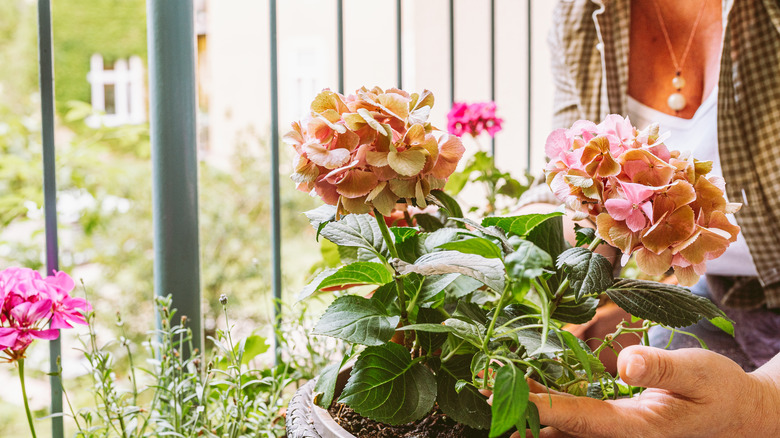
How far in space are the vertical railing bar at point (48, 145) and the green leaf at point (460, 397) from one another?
53 centimetres

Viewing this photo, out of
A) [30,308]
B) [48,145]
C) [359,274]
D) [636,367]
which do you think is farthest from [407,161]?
[48,145]

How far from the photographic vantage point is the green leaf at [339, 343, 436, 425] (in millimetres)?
567

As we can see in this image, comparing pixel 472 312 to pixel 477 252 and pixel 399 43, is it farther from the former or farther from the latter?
pixel 399 43

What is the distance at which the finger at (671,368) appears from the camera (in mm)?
509

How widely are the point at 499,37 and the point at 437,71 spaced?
1097 mm

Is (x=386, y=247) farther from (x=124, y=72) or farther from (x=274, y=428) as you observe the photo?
(x=124, y=72)

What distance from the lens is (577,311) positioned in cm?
62

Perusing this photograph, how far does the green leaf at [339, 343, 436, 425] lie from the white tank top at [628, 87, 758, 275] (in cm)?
73

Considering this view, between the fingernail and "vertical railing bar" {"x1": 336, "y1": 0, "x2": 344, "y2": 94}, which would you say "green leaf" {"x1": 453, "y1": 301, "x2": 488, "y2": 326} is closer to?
the fingernail

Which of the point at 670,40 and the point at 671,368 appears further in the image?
the point at 670,40

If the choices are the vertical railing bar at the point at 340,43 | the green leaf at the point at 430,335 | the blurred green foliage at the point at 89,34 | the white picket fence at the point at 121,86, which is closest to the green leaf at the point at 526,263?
the green leaf at the point at 430,335

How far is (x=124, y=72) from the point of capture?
1059 cm

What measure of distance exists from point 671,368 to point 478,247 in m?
0.19

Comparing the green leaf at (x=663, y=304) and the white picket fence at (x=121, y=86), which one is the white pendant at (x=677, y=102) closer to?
the green leaf at (x=663, y=304)
